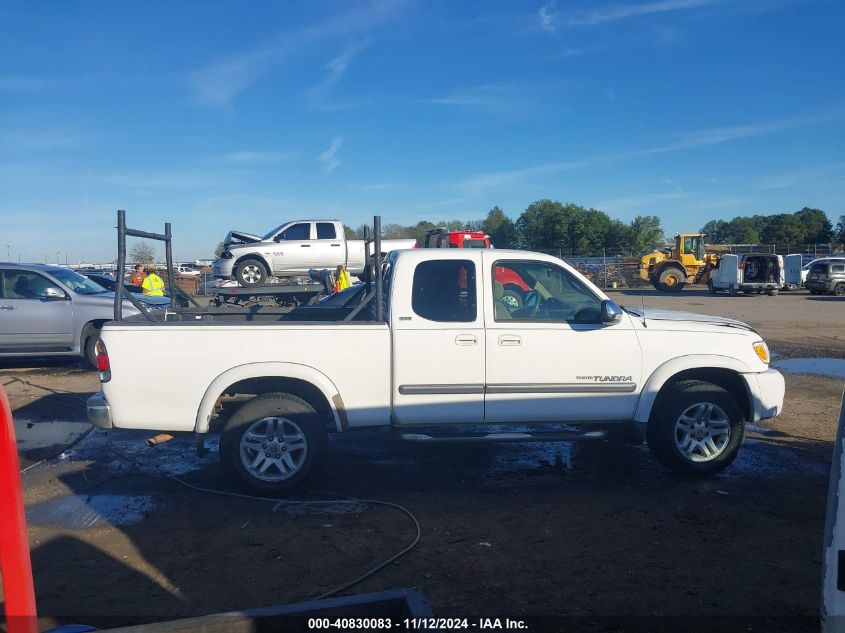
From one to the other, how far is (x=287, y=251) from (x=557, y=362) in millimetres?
11916

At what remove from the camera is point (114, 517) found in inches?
210

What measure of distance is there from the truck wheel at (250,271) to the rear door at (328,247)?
4.32 feet

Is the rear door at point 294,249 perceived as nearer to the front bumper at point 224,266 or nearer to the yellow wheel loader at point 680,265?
the front bumper at point 224,266

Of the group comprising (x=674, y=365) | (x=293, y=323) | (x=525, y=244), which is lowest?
(x=674, y=365)

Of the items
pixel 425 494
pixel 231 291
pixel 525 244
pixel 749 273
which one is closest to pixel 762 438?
pixel 425 494

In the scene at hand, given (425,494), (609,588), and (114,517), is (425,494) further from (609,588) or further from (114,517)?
(114,517)

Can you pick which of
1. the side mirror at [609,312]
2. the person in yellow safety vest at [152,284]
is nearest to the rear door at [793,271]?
the person in yellow safety vest at [152,284]

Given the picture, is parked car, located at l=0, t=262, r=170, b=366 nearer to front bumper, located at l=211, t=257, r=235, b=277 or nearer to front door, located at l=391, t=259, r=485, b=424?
front bumper, located at l=211, t=257, r=235, b=277

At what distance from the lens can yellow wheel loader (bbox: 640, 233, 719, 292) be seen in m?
34.0

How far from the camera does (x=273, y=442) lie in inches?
223

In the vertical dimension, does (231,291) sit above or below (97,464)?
above

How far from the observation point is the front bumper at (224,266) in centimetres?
1650

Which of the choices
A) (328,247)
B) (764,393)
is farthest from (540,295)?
(328,247)

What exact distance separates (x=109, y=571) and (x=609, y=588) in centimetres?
312
